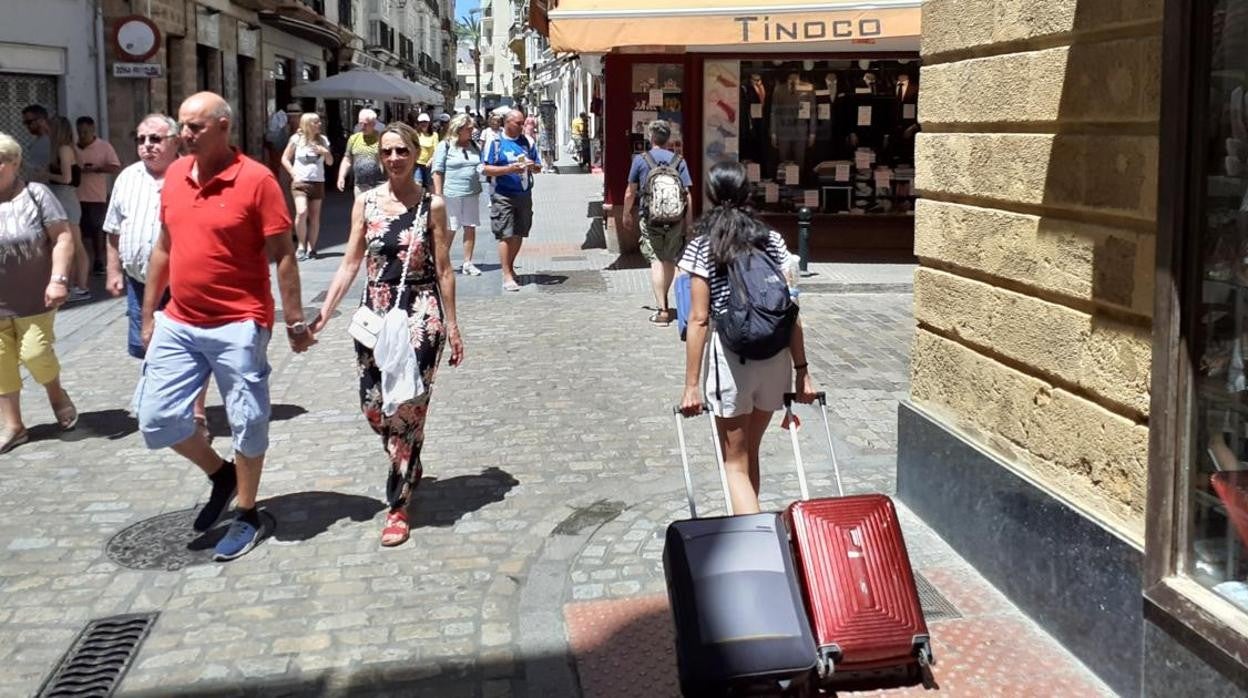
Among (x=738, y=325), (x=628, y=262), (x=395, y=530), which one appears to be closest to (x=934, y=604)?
(x=738, y=325)

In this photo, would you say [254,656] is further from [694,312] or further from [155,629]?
[694,312]

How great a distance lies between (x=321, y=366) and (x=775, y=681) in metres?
6.43

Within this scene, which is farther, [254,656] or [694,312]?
[694,312]

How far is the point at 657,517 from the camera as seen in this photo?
5.72 meters

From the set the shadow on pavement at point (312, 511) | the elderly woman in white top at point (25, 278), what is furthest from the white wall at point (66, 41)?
the shadow on pavement at point (312, 511)

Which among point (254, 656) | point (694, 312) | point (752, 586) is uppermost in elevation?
point (694, 312)

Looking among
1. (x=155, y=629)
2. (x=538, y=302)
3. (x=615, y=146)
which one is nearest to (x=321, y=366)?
(x=538, y=302)

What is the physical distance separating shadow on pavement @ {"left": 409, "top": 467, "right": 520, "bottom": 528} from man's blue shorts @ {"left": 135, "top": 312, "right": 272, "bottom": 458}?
1014mm

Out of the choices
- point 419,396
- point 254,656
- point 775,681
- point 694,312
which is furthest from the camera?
point 419,396

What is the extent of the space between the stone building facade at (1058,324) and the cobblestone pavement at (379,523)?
611 mm

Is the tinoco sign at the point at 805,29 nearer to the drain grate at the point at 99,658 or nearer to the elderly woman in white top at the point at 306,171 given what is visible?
the elderly woman in white top at the point at 306,171

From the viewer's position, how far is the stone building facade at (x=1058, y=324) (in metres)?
3.73

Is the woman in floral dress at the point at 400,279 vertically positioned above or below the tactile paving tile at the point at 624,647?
above

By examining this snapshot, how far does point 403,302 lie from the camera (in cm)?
526
